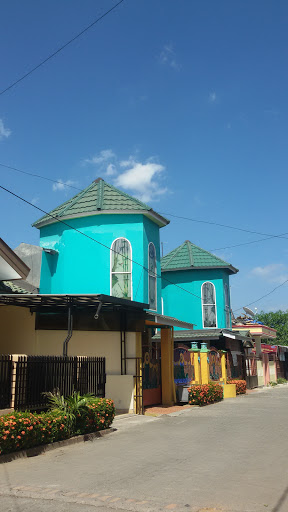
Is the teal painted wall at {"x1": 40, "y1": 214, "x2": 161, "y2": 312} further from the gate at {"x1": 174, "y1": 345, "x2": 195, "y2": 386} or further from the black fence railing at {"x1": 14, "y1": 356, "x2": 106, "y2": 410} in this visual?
the black fence railing at {"x1": 14, "y1": 356, "x2": 106, "y2": 410}

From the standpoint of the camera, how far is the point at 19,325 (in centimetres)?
1494

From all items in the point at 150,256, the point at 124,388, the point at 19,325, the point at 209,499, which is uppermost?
the point at 150,256

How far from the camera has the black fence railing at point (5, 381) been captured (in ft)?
31.4

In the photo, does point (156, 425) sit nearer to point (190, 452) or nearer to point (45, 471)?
point (190, 452)

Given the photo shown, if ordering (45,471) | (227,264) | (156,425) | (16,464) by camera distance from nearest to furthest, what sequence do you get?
(45,471), (16,464), (156,425), (227,264)

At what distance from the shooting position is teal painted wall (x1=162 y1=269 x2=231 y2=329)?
25.9 metres

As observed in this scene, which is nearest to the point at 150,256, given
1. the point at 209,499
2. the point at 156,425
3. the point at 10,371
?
the point at 156,425

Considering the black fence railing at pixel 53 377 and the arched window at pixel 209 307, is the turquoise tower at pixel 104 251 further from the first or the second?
Answer: the arched window at pixel 209 307

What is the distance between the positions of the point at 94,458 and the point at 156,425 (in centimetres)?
452

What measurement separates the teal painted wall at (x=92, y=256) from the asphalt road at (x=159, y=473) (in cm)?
695

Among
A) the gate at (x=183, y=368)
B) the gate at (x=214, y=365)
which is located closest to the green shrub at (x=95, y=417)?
the gate at (x=183, y=368)

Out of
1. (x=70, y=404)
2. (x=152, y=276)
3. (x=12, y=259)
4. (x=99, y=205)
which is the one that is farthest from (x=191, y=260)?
(x=70, y=404)

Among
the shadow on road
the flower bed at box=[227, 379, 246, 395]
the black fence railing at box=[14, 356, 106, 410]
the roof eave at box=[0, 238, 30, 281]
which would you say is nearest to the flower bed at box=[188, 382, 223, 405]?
the flower bed at box=[227, 379, 246, 395]

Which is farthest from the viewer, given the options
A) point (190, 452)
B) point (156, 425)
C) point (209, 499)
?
point (156, 425)
